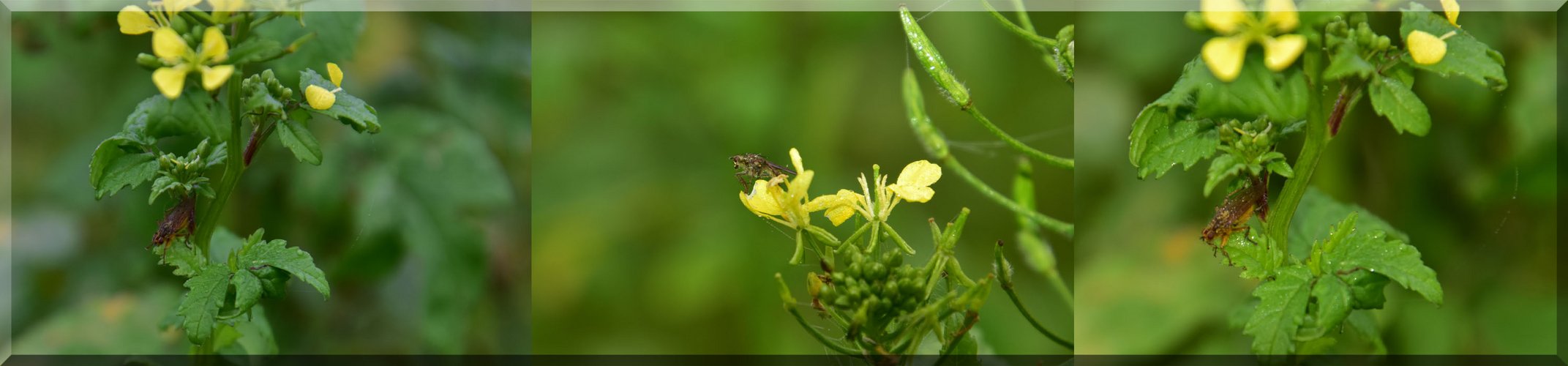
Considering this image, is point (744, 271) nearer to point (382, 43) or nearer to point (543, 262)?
point (543, 262)

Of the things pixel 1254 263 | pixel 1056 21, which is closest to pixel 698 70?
pixel 1056 21

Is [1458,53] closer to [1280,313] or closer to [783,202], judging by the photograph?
[1280,313]

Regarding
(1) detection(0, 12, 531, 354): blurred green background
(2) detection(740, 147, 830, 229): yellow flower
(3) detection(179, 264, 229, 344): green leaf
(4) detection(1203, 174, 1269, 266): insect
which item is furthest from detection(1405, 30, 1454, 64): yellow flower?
(1) detection(0, 12, 531, 354): blurred green background

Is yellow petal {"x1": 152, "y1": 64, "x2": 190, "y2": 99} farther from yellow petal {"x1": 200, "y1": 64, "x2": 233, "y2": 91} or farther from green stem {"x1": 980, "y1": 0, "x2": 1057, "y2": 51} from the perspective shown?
green stem {"x1": 980, "y1": 0, "x2": 1057, "y2": 51}

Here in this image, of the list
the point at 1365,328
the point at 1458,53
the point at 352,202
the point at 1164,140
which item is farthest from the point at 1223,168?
the point at 352,202

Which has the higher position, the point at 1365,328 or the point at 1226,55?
the point at 1226,55

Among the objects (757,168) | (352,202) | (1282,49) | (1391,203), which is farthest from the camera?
(352,202)
